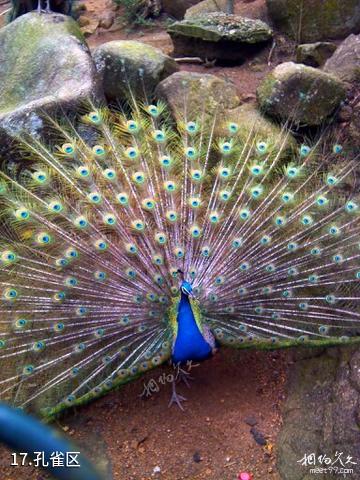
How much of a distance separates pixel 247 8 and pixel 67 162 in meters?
3.98

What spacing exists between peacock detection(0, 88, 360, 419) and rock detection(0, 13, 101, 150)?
543 mm

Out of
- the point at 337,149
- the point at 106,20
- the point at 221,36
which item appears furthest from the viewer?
the point at 106,20

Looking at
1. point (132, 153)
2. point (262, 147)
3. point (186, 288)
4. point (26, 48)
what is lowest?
point (186, 288)

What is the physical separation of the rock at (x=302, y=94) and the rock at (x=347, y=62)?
267 mm

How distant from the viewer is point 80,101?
12.9 ft

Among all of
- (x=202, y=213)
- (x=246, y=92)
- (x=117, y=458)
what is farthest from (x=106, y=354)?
(x=246, y=92)

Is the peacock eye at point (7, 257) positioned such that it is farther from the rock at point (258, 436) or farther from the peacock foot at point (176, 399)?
the rock at point (258, 436)

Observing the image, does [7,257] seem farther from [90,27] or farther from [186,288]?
[90,27]

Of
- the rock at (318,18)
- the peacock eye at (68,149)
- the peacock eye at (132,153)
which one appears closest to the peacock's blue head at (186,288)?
the peacock eye at (132,153)

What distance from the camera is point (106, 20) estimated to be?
26.7 feet

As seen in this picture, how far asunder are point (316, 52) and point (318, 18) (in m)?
0.60

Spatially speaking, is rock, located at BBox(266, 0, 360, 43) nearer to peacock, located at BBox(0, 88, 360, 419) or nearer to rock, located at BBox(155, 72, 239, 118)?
rock, located at BBox(155, 72, 239, 118)

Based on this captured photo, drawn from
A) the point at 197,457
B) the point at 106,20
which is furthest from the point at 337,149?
the point at 106,20

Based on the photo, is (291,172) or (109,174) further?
(291,172)
